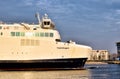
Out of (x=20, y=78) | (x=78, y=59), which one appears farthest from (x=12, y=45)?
(x=20, y=78)

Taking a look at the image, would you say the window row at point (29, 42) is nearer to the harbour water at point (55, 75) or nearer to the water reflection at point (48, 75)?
the harbour water at point (55, 75)

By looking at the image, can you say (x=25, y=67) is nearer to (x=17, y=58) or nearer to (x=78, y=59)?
(x=17, y=58)

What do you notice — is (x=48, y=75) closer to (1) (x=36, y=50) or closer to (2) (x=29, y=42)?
(1) (x=36, y=50)

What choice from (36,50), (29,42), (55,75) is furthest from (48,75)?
(29,42)

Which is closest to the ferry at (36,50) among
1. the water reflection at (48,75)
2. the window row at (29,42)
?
the window row at (29,42)

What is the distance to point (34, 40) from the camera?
53.8 meters

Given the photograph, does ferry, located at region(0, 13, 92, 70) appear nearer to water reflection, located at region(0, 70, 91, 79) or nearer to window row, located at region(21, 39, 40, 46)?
window row, located at region(21, 39, 40, 46)

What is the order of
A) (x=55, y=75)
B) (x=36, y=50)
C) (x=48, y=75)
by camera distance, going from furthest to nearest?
(x=36, y=50) → (x=48, y=75) → (x=55, y=75)

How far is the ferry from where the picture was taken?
5306 cm

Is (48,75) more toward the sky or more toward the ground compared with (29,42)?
more toward the ground

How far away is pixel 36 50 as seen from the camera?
53562mm

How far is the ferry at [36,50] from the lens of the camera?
53062 mm

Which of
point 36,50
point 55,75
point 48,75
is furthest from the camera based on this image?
point 36,50

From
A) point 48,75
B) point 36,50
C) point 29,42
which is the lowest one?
point 48,75
